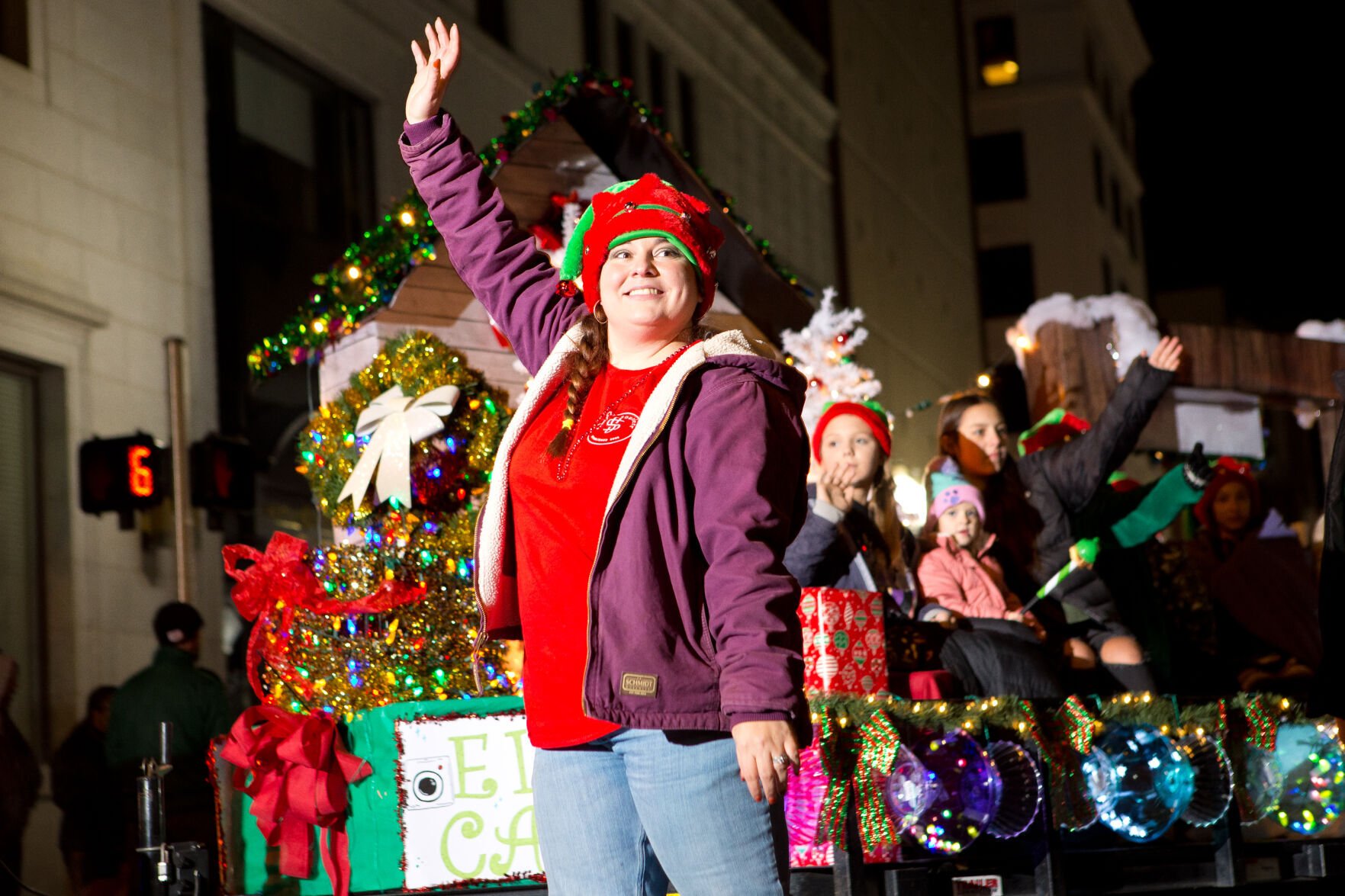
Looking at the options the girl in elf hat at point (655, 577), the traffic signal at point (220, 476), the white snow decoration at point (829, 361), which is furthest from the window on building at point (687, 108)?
the girl in elf hat at point (655, 577)

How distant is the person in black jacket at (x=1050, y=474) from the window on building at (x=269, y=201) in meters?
7.80

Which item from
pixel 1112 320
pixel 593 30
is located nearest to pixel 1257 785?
pixel 1112 320

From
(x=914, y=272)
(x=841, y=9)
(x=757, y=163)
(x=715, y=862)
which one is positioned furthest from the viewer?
(x=914, y=272)

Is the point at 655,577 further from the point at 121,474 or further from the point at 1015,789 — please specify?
the point at 121,474

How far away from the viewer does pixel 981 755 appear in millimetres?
5148

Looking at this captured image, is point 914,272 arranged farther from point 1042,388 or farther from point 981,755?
point 981,755

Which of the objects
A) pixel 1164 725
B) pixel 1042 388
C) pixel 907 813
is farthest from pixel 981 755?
pixel 1042 388

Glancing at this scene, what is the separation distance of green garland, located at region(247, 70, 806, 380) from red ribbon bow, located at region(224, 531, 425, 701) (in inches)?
46.0

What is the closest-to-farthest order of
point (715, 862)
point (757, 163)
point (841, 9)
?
point (715, 862) → point (757, 163) → point (841, 9)

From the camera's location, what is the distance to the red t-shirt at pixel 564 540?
2.84 m

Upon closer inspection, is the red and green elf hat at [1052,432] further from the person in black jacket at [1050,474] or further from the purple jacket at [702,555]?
the purple jacket at [702,555]

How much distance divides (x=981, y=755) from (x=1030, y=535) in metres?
1.75

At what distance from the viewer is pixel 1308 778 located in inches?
236

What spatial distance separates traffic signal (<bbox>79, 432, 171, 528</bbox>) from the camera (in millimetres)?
11039
